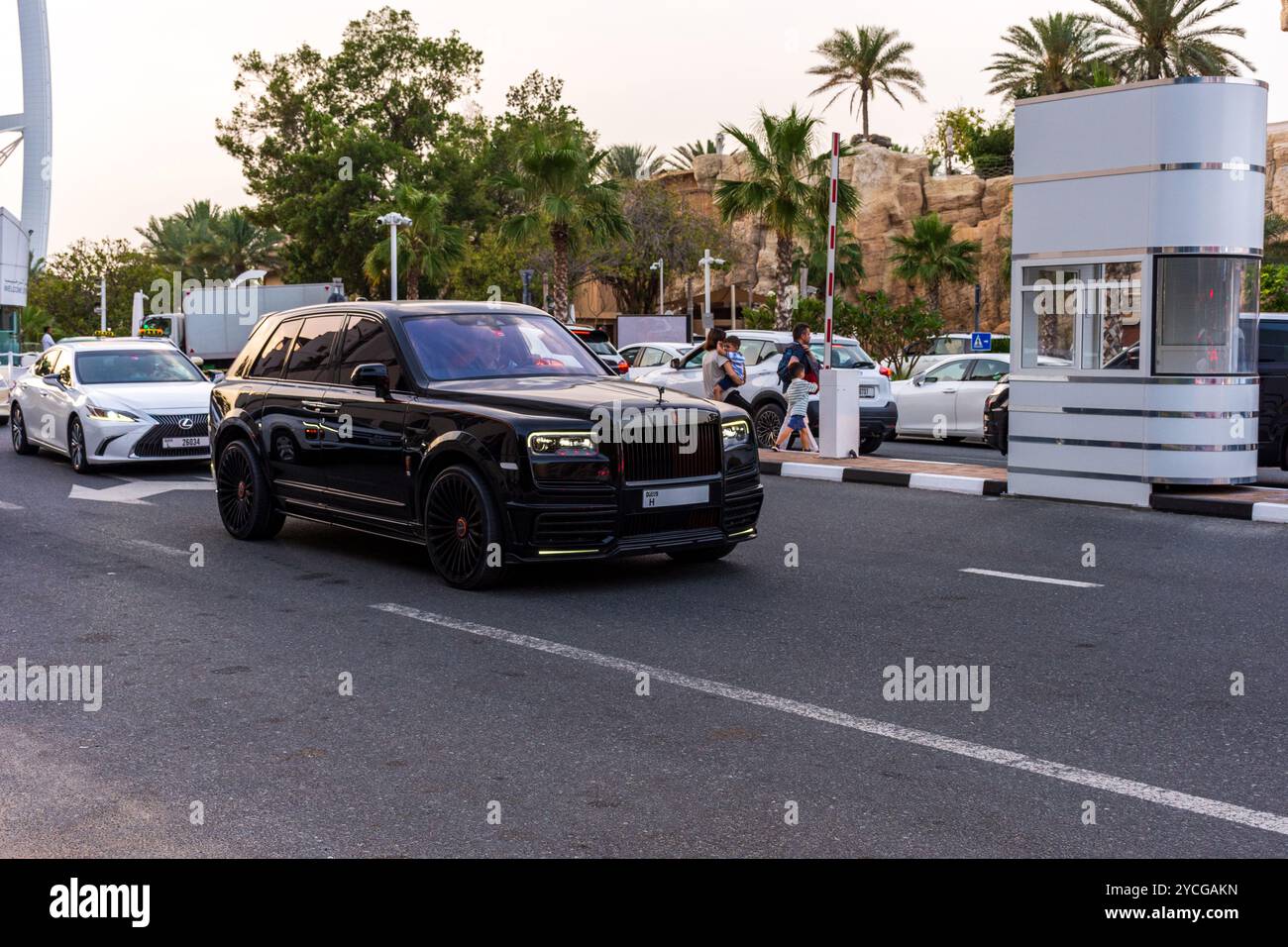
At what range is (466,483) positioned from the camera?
852 cm

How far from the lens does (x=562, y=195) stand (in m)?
41.2

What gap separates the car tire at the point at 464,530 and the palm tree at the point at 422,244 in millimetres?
44852

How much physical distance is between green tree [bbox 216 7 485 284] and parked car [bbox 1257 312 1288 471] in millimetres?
51006

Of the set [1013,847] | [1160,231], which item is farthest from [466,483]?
[1160,231]

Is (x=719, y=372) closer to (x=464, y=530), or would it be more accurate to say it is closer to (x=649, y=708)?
(x=464, y=530)

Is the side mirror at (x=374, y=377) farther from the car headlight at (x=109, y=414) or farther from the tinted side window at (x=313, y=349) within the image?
the car headlight at (x=109, y=414)

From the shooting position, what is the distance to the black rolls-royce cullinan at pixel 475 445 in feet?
27.3

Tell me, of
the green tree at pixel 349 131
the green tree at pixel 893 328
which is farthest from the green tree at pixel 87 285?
the green tree at pixel 893 328

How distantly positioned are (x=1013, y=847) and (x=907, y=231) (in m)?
62.7

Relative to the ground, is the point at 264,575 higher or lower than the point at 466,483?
lower

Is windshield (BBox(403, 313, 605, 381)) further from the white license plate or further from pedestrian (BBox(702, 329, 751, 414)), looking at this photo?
pedestrian (BBox(702, 329, 751, 414))

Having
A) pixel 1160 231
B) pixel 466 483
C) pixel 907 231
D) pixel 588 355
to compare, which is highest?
pixel 907 231
